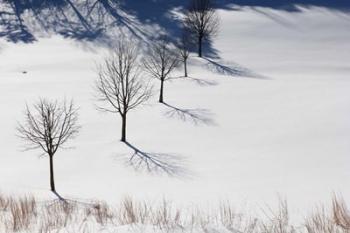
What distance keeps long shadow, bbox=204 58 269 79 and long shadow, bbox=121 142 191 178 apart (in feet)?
64.3

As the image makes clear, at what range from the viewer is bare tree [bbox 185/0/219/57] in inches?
1831

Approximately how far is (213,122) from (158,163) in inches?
283

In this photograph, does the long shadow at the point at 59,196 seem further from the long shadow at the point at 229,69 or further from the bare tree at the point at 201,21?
the bare tree at the point at 201,21

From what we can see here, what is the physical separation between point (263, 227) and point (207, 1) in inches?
1864

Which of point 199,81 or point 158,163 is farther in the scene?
point 199,81

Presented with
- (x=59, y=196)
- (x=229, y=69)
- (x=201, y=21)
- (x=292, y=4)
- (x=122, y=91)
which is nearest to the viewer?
(x=59, y=196)

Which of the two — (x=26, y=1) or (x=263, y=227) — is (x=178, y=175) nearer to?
(x=263, y=227)

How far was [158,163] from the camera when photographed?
22203 mm

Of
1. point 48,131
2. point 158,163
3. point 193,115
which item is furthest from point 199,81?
point 48,131

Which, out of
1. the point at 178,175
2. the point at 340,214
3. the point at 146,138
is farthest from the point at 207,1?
the point at 340,214

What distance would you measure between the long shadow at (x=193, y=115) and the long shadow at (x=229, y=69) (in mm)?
11833

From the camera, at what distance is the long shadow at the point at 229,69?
41438 millimetres

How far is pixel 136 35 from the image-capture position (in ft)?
167

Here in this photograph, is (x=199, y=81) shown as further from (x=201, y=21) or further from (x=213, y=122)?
(x=201, y=21)
